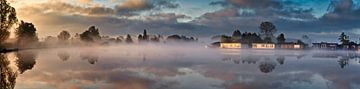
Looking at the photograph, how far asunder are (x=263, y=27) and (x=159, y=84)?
567 feet

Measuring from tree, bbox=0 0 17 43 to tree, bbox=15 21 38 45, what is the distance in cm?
4195

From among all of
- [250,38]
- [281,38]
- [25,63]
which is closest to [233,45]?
[250,38]

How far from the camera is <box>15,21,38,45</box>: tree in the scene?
413 feet

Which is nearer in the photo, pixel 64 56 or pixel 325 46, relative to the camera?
pixel 64 56

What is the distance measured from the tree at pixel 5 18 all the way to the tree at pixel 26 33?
41955mm

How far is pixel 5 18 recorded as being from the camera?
267 ft

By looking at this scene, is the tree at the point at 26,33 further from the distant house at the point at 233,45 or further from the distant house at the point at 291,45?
the distant house at the point at 291,45

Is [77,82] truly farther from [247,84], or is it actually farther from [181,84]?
[247,84]

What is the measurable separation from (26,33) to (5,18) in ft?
166

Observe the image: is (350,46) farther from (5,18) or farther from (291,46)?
(5,18)

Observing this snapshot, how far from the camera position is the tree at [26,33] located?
12589 centimetres

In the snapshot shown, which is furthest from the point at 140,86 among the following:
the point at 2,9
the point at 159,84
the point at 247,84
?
the point at 2,9

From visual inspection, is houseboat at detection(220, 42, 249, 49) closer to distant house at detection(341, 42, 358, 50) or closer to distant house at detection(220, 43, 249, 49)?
distant house at detection(220, 43, 249, 49)

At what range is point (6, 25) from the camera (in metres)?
82.8
